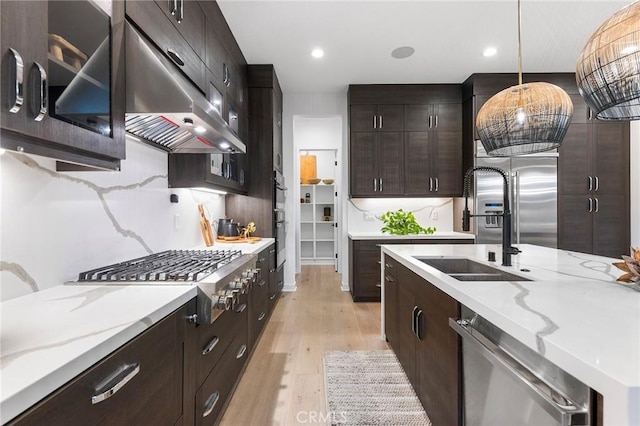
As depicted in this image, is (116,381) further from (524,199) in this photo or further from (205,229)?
(524,199)

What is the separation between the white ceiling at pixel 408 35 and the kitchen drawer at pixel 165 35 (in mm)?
897

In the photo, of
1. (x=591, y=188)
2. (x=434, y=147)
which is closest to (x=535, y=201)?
(x=591, y=188)

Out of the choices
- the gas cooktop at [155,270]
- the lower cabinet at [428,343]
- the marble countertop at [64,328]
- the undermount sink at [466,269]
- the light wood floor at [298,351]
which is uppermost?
the gas cooktop at [155,270]

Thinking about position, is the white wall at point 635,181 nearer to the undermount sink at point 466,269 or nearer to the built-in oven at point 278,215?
the undermount sink at point 466,269

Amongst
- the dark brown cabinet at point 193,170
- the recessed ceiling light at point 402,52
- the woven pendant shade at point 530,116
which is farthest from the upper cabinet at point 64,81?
the recessed ceiling light at point 402,52

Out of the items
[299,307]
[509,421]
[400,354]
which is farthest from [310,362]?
[509,421]

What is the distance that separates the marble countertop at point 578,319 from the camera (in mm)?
539

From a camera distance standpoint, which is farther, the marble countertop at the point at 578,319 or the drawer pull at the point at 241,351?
the drawer pull at the point at 241,351

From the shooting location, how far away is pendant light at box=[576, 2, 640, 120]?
3.40 ft

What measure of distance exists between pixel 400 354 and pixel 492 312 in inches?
57.6

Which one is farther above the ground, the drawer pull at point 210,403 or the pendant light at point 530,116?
the pendant light at point 530,116

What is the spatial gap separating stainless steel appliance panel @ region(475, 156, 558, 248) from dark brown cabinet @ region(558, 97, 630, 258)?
18 cm

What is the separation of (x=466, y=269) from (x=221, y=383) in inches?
63.4

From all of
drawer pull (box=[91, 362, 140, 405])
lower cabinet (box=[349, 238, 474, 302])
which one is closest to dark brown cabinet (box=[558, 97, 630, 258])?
lower cabinet (box=[349, 238, 474, 302])
